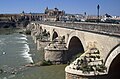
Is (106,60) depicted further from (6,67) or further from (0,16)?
(0,16)

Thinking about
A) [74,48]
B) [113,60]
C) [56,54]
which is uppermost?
[113,60]

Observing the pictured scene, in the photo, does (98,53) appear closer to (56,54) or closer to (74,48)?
(56,54)

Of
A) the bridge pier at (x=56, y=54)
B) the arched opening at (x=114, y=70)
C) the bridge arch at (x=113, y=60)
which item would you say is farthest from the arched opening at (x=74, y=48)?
the bridge arch at (x=113, y=60)

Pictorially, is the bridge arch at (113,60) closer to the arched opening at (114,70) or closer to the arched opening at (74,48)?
the arched opening at (114,70)

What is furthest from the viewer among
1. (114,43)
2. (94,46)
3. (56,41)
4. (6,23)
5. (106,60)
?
(6,23)

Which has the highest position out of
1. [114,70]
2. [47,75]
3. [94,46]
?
[94,46]

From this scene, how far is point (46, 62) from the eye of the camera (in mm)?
25750

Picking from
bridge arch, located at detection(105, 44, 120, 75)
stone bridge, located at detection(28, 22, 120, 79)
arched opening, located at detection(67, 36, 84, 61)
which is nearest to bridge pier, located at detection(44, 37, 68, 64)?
arched opening, located at detection(67, 36, 84, 61)

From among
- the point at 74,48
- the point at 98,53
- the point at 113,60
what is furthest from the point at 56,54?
the point at 113,60

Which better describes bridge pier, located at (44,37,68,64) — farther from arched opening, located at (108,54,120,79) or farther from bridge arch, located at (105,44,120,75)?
bridge arch, located at (105,44,120,75)

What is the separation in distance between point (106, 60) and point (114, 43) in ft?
4.80

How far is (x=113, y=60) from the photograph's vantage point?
1464 centimetres

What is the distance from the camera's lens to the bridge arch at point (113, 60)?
556 inches

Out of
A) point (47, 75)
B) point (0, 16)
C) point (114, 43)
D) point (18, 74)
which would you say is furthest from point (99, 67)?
point (0, 16)
